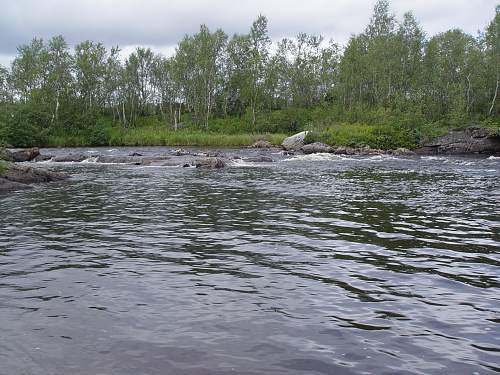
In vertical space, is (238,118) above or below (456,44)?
below

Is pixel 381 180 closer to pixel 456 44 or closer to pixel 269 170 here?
pixel 269 170

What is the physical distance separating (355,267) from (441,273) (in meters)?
1.75

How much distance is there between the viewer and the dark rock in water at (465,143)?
175ft

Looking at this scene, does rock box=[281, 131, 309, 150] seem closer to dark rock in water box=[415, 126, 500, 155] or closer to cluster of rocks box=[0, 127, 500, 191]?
cluster of rocks box=[0, 127, 500, 191]

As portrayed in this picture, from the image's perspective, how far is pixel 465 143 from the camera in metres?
55.0

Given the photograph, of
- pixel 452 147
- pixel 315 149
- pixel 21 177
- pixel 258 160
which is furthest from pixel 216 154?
pixel 452 147

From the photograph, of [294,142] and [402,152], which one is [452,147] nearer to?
[402,152]

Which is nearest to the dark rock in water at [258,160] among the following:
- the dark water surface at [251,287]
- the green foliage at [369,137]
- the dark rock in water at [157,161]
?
the dark rock in water at [157,161]

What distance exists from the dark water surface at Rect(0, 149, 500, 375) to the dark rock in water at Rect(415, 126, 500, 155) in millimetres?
38664

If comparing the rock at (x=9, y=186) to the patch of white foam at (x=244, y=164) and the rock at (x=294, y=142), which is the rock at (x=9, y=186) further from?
the rock at (x=294, y=142)

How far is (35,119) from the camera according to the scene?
75.6 meters

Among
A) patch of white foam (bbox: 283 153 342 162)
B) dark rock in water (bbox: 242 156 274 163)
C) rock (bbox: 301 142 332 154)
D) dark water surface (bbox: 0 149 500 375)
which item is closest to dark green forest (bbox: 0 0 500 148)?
rock (bbox: 301 142 332 154)

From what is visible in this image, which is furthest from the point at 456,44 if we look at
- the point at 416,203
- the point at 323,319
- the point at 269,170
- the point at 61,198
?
the point at 323,319

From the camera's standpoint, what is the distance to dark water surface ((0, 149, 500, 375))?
20.5 ft
